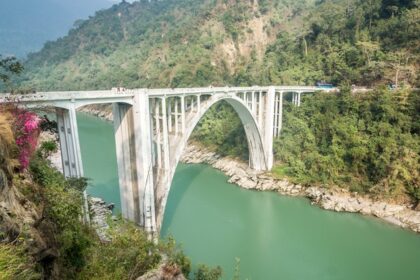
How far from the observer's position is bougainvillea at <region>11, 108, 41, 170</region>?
4.50 m

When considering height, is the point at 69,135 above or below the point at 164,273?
above

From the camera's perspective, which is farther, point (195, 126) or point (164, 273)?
point (195, 126)

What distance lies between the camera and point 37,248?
330cm

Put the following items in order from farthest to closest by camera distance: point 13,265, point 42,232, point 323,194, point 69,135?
point 323,194 → point 69,135 → point 42,232 → point 13,265

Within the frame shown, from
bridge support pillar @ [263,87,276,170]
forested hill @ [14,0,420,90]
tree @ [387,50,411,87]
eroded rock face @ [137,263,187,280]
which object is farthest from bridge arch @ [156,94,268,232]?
tree @ [387,50,411,87]

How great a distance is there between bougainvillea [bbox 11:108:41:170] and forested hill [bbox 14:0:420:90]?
4.88m

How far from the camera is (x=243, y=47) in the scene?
36.5 m

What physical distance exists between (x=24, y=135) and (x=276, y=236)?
1030 cm

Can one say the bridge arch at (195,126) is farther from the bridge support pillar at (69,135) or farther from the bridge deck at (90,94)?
the bridge support pillar at (69,135)

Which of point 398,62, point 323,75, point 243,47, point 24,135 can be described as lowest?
point 24,135

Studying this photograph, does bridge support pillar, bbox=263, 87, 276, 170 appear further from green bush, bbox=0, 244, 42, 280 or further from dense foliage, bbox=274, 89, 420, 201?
green bush, bbox=0, 244, 42, 280

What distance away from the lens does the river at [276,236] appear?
33.9 feet

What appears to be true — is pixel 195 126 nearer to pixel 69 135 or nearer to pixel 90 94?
pixel 90 94

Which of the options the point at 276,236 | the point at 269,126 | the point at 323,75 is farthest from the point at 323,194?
the point at 323,75
